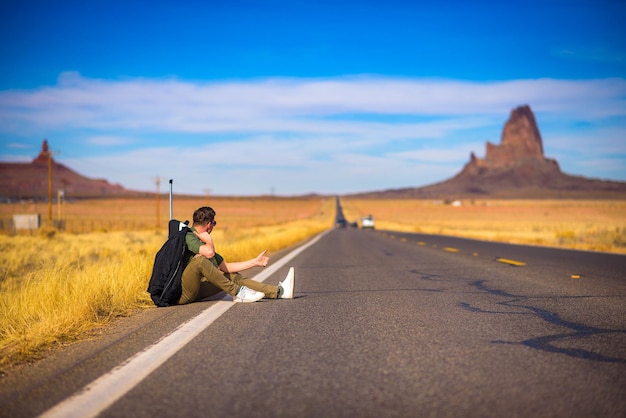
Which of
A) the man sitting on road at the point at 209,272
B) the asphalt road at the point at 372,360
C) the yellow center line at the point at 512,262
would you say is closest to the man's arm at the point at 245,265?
the man sitting on road at the point at 209,272

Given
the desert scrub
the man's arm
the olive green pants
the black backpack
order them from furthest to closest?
the man's arm → the olive green pants → the black backpack → the desert scrub

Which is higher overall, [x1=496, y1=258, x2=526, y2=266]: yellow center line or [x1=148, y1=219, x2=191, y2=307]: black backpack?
[x1=148, y1=219, x2=191, y2=307]: black backpack

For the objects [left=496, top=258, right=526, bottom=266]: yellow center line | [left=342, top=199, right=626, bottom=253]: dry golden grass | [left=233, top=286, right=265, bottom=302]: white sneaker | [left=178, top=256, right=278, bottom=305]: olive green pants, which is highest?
[left=178, top=256, right=278, bottom=305]: olive green pants

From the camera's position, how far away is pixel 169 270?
736 centimetres

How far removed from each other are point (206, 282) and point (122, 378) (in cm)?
373

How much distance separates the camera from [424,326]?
19.6 ft

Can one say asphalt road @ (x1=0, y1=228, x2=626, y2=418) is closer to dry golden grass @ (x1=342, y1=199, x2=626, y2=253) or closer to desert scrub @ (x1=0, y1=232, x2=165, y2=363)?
desert scrub @ (x1=0, y1=232, x2=165, y2=363)

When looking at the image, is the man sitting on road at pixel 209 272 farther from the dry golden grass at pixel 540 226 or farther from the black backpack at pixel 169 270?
the dry golden grass at pixel 540 226

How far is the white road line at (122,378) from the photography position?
11.5ft

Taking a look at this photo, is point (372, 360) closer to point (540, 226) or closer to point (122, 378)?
point (122, 378)

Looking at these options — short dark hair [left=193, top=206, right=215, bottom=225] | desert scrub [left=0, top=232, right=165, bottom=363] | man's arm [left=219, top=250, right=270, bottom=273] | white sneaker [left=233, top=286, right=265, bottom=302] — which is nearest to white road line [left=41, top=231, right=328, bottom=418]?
desert scrub [left=0, top=232, right=165, bottom=363]

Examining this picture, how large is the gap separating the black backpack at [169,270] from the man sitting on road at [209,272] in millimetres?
87

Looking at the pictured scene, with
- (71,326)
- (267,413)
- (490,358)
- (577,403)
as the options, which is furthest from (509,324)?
(71,326)

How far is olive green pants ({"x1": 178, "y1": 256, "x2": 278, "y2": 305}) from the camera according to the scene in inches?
291
